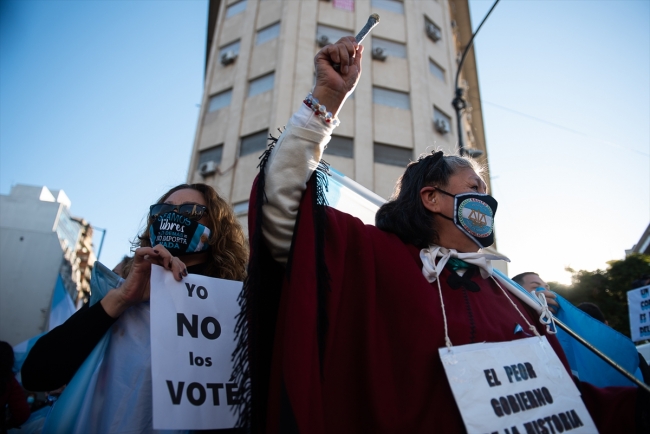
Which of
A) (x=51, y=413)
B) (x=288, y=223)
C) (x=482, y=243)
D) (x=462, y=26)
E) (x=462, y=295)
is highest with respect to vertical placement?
(x=462, y=26)

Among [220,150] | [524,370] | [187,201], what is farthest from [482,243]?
[220,150]

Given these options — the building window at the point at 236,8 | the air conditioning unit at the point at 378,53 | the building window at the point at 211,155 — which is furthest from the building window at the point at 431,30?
the building window at the point at 211,155

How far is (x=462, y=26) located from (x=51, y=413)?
23.4 m

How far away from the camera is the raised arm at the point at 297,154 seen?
1591mm

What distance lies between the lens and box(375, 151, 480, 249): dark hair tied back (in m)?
2.06

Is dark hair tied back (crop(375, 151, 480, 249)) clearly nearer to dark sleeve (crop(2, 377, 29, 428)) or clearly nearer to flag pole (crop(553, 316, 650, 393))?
flag pole (crop(553, 316, 650, 393))

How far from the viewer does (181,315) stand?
1805 mm

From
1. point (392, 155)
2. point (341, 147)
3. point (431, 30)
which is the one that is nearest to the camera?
point (341, 147)

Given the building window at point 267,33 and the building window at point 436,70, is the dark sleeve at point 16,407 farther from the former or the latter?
the building window at point 436,70

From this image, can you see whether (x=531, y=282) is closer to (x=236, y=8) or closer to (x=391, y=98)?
(x=391, y=98)

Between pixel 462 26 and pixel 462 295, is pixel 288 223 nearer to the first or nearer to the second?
pixel 462 295

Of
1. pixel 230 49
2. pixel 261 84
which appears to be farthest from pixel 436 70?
pixel 230 49

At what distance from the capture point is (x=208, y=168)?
46.0 ft

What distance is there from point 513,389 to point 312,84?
14.4m
